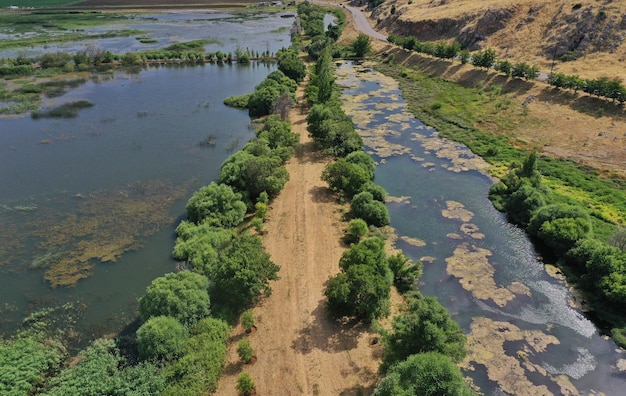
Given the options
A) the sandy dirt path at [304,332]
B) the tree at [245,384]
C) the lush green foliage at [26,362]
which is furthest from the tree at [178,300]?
the lush green foliage at [26,362]

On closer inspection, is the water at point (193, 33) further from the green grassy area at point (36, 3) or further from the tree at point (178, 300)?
the tree at point (178, 300)

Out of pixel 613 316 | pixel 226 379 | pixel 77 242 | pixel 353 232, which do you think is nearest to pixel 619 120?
pixel 613 316

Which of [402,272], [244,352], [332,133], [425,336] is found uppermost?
[332,133]

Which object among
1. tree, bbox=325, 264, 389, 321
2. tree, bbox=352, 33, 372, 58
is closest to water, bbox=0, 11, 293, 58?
tree, bbox=352, 33, 372, 58

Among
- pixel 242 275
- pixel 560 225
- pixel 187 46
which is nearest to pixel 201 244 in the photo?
pixel 242 275

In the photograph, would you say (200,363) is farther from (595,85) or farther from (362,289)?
(595,85)

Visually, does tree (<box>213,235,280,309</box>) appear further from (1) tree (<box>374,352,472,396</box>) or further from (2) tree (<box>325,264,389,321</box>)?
(1) tree (<box>374,352,472,396</box>)

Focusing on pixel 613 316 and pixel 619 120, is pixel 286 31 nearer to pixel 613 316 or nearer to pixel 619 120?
pixel 619 120
